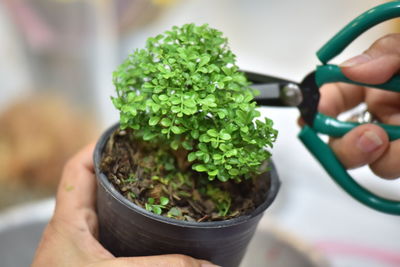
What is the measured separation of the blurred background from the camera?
1.31 m

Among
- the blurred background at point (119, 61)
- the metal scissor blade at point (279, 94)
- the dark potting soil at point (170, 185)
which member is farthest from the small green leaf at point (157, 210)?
the blurred background at point (119, 61)

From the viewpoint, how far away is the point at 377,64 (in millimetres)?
638

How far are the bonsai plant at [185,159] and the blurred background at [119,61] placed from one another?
74 centimetres

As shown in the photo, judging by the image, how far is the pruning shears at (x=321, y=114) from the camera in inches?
25.8

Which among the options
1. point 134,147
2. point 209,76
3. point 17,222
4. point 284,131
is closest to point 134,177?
point 134,147

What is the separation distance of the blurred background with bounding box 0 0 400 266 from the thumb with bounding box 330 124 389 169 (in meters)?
0.60

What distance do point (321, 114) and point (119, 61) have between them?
3.16 ft

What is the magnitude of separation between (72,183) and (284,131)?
896 millimetres

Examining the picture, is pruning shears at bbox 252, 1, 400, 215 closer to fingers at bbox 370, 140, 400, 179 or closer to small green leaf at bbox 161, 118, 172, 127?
fingers at bbox 370, 140, 400, 179

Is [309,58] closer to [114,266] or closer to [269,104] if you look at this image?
[269,104]

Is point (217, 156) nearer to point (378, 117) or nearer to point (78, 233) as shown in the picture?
point (78, 233)

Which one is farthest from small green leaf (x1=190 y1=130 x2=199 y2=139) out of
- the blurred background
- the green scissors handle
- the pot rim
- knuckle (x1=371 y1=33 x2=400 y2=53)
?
the blurred background

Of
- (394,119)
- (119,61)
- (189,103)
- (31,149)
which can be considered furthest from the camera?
(119,61)

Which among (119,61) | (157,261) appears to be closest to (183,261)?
(157,261)
